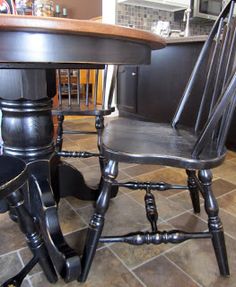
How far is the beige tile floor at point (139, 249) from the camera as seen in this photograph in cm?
89

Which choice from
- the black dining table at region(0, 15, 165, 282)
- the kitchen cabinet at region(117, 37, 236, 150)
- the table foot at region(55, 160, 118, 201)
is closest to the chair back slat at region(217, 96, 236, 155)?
the black dining table at region(0, 15, 165, 282)

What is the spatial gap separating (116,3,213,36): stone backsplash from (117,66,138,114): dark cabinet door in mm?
672

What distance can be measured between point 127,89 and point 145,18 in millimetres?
1068

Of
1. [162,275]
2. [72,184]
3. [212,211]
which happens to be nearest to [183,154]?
[212,211]

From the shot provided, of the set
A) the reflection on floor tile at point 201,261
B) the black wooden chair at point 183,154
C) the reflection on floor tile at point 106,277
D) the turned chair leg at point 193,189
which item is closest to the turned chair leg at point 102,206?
the black wooden chair at point 183,154

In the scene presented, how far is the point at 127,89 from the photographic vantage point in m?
3.39

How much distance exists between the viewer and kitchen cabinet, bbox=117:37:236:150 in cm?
242

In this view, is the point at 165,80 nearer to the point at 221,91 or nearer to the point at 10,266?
the point at 221,91

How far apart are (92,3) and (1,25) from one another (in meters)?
6.01

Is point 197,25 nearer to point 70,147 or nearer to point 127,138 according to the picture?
point 70,147

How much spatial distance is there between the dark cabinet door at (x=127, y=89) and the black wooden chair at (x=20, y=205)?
8.57 ft

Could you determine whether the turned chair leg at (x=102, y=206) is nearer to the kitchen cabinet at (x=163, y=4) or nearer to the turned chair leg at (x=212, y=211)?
the turned chair leg at (x=212, y=211)

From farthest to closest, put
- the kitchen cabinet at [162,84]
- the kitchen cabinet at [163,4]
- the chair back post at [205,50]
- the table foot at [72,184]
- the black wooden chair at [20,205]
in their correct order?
the kitchen cabinet at [163,4] < the kitchen cabinet at [162,84] < the table foot at [72,184] < the chair back post at [205,50] < the black wooden chair at [20,205]

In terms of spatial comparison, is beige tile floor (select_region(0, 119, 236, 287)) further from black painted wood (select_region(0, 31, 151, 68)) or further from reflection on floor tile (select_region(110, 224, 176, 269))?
black painted wood (select_region(0, 31, 151, 68))
